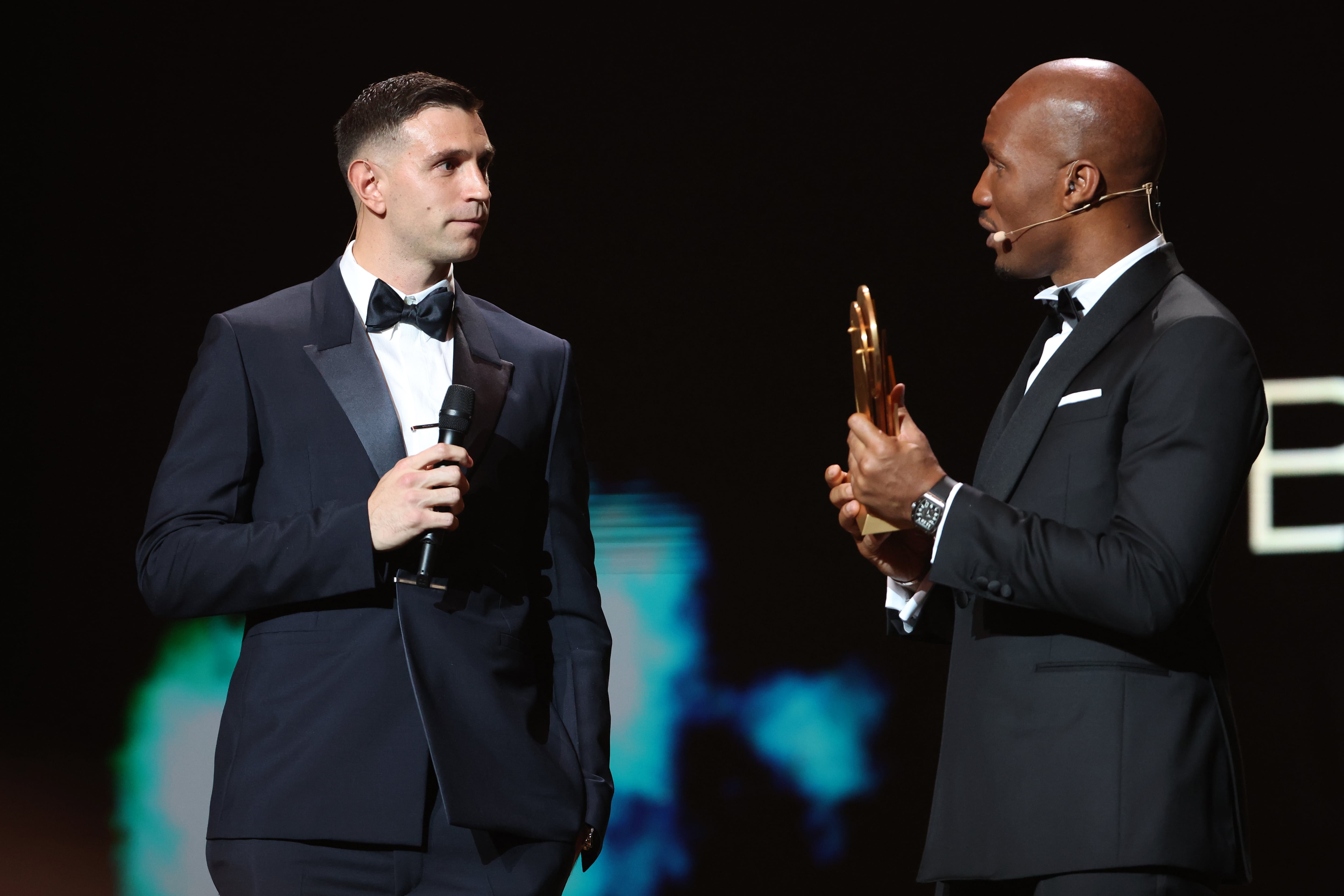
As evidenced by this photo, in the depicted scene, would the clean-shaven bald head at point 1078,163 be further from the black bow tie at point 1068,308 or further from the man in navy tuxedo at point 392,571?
the man in navy tuxedo at point 392,571

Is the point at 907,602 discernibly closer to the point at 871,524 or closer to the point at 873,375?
the point at 871,524

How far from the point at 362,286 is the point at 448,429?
424 mm

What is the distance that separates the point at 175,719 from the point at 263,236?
4.66ft

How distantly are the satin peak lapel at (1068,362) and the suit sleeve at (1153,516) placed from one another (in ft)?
0.36

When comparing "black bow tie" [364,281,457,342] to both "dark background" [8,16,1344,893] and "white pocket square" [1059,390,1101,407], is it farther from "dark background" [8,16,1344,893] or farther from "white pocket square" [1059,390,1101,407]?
"dark background" [8,16,1344,893]

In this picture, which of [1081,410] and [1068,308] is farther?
[1068,308]

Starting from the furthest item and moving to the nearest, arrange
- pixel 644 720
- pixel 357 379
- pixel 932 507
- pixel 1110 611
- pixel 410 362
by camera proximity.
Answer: pixel 644 720 → pixel 410 362 → pixel 357 379 → pixel 932 507 → pixel 1110 611

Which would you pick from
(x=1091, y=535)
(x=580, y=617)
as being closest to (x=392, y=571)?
(x=580, y=617)

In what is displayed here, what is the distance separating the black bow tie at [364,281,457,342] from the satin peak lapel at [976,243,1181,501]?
870 millimetres

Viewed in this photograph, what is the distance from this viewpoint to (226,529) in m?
1.86

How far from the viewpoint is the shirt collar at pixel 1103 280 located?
1.90 meters

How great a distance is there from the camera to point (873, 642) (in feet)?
12.3

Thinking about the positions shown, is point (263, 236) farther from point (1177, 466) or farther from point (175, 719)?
point (1177, 466)

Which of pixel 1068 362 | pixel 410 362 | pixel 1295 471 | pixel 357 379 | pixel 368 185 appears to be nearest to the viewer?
pixel 1068 362
